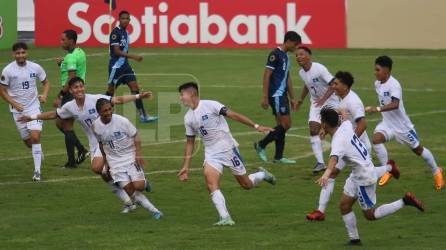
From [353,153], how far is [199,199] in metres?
4.63

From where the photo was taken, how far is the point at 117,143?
57.0 feet

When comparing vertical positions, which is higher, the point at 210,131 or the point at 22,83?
the point at 22,83

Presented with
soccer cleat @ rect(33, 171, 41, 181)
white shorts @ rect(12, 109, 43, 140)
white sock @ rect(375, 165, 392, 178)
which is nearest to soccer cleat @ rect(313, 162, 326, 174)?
white sock @ rect(375, 165, 392, 178)

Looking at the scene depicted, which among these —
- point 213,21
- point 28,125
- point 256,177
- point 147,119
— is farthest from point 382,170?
point 213,21

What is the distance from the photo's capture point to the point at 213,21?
47.7 m

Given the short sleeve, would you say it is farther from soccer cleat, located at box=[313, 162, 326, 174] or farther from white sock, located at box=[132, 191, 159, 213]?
white sock, located at box=[132, 191, 159, 213]

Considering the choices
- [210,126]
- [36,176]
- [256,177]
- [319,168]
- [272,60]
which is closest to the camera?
[210,126]

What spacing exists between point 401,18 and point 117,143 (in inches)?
1227

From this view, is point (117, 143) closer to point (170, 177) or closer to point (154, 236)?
point (154, 236)

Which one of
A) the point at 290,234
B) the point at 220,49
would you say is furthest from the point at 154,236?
the point at 220,49

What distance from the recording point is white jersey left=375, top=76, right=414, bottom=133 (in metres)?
19.5

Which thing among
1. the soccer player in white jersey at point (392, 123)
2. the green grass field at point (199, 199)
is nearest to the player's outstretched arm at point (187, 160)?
the green grass field at point (199, 199)

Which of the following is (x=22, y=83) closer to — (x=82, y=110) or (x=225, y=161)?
(x=82, y=110)

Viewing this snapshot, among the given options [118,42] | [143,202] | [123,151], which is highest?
[118,42]
